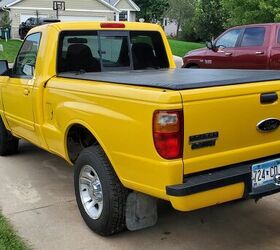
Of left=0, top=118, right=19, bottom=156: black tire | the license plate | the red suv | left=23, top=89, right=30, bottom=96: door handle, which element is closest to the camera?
the license plate

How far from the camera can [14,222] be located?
4715mm

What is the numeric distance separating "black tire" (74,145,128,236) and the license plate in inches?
40.5

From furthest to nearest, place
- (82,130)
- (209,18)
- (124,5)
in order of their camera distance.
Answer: (124,5) → (209,18) → (82,130)

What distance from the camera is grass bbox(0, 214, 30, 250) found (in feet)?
13.5

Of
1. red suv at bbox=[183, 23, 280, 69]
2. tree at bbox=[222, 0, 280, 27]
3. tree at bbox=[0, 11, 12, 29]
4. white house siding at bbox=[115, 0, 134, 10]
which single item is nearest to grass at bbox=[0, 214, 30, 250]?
red suv at bbox=[183, 23, 280, 69]

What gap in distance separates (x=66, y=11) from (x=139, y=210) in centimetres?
4179

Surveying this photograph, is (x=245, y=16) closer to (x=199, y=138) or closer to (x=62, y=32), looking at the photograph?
(x=62, y=32)

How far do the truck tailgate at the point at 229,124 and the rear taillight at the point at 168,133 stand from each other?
0.04 metres

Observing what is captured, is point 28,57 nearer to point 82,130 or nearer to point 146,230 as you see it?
point 82,130

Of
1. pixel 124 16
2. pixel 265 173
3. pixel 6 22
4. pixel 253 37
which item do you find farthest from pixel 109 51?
pixel 124 16

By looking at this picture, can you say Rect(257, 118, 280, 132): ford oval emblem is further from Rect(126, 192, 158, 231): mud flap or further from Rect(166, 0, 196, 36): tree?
Rect(166, 0, 196, 36): tree

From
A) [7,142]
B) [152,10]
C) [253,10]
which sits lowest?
[7,142]

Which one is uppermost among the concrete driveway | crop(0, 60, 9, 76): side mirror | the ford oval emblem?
crop(0, 60, 9, 76): side mirror

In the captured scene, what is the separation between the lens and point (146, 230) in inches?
178
